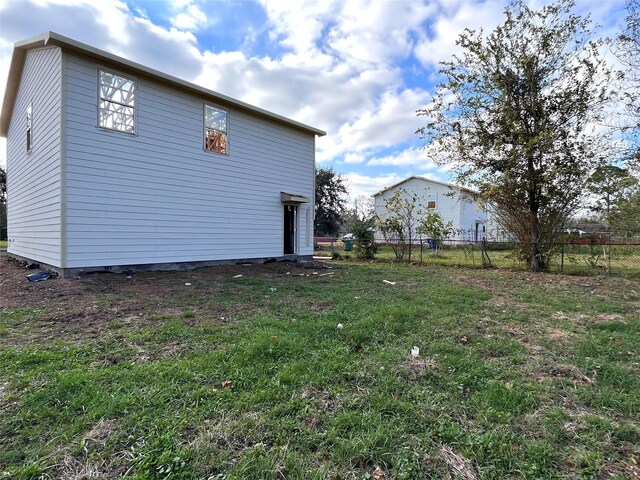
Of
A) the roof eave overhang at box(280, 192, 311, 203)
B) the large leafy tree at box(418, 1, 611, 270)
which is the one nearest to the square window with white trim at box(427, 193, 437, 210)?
the large leafy tree at box(418, 1, 611, 270)

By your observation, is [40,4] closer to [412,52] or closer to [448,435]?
[412,52]

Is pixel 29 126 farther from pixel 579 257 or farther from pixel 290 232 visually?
pixel 579 257

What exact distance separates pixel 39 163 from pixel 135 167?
2.84m

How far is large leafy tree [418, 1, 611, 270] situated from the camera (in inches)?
359

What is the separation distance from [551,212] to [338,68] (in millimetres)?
7897

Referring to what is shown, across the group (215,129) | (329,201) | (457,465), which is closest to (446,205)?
(329,201)

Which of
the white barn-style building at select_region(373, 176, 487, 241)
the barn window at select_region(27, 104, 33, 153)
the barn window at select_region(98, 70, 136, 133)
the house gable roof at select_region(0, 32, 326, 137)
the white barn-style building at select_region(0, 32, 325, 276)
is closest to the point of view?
the house gable roof at select_region(0, 32, 326, 137)

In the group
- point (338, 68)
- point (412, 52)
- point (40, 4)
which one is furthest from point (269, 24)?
point (40, 4)

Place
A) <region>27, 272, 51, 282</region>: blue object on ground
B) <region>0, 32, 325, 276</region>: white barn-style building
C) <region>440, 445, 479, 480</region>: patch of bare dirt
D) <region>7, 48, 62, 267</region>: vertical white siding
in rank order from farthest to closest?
<region>7, 48, 62, 267</region>: vertical white siding
<region>0, 32, 325, 276</region>: white barn-style building
<region>27, 272, 51, 282</region>: blue object on ground
<region>440, 445, 479, 480</region>: patch of bare dirt

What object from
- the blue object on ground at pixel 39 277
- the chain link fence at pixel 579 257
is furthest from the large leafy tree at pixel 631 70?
the blue object on ground at pixel 39 277

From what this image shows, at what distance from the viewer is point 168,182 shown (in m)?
8.56

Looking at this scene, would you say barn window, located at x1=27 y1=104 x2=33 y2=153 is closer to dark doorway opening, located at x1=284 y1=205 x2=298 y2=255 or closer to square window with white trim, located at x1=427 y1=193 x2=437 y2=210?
dark doorway opening, located at x1=284 y1=205 x2=298 y2=255

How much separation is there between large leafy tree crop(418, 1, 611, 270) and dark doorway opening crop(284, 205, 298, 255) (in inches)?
235

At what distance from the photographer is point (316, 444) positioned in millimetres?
1861
